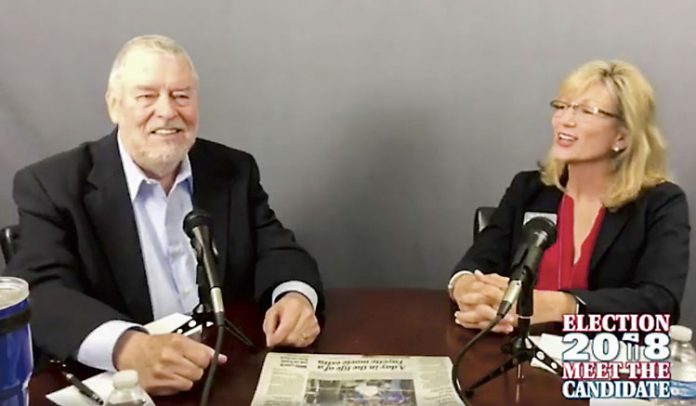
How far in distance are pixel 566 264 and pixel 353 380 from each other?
0.89 m

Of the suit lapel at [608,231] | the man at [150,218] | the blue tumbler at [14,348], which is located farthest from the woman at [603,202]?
the blue tumbler at [14,348]

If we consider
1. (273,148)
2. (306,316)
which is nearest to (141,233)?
(306,316)

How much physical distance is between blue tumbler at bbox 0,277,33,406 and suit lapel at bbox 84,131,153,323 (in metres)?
0.77

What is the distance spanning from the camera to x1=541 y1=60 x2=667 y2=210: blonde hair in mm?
2111

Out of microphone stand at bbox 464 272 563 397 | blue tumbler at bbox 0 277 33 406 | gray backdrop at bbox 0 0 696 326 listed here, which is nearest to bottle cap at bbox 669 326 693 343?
microphone stand at bbox 464 272 563 397

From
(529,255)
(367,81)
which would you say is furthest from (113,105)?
(529,255)

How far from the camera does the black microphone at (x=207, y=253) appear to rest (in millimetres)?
1328

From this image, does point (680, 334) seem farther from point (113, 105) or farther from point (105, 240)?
point (113, 105)

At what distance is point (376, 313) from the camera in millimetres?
1882

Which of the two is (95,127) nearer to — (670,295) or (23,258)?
(23,258)

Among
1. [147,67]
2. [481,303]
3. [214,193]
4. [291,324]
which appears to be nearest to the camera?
[291,324]

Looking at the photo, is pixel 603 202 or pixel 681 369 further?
pixel 603 202

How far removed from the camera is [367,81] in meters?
2.55

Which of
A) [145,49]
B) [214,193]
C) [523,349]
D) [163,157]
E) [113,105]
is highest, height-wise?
[145,49]
